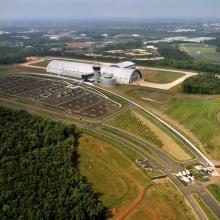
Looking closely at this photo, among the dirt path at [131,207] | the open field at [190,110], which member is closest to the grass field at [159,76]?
the open field at [190,110]

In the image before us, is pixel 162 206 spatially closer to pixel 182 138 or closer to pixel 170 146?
pixel 170 146

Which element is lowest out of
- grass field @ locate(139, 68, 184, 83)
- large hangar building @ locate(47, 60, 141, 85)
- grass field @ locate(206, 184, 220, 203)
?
grass field @ locate(139, 68, 184, 83)

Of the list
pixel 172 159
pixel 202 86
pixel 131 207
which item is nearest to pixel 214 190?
pixel 172 159

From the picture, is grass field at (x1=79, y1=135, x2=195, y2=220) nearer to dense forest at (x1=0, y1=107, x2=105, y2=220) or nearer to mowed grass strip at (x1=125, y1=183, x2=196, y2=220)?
mowed grass strip at (x1=125, y1=183, x2=196, y2=220)

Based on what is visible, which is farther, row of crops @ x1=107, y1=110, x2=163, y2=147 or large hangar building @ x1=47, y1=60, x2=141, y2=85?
large hangar building @ x1=47, y1=60, x2=141, y2=85

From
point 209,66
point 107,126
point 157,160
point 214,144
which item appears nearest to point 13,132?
point 107,126

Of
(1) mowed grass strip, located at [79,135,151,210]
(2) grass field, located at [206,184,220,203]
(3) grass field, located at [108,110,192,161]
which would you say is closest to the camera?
(1) mowed grass strip, located at [79,135,151,210]

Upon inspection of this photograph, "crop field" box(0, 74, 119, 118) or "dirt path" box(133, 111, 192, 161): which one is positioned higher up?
"dirt path" box(133, 111, 192, 161)

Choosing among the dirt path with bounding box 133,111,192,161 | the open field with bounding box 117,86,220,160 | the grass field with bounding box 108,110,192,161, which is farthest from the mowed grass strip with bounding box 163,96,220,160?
the grass field with bounding box 108,110,192,161
